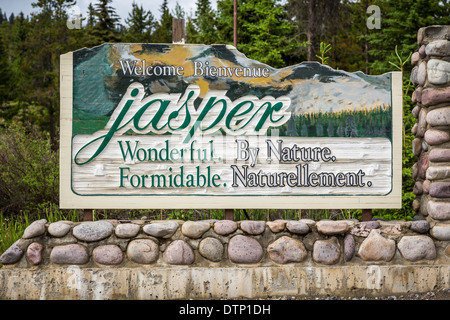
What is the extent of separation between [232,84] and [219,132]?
547 millimetres

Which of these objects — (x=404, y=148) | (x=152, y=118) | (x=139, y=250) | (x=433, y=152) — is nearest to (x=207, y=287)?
(x=139, y=250)

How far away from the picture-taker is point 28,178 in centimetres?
644

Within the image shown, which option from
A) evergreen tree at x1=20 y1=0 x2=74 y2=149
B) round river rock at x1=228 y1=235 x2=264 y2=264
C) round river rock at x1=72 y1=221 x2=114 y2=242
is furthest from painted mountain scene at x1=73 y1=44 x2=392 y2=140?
evergreen tree at x1=20 y1=0 x2=74 y2=149

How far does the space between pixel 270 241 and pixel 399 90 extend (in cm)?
220

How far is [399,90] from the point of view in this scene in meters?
4.88

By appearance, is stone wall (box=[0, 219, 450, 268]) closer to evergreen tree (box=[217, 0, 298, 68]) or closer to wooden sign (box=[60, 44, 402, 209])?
wooden sign (box=[60, 44, 402, 209])

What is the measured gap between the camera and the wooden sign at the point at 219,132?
4758 mm

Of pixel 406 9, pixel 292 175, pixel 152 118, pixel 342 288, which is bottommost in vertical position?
pixel 342 288

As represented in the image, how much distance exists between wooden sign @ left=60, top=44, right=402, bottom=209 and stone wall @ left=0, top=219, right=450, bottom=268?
0.94ft

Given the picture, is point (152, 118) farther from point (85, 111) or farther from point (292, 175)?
point (292, 175)

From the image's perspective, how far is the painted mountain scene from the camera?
4.77 meters

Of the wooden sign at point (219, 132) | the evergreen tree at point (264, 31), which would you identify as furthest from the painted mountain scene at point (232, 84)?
the evergreen tree at point (264, 31)

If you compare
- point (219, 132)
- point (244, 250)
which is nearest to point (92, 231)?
point (244, 250)

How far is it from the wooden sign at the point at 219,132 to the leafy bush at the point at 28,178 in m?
1.99
